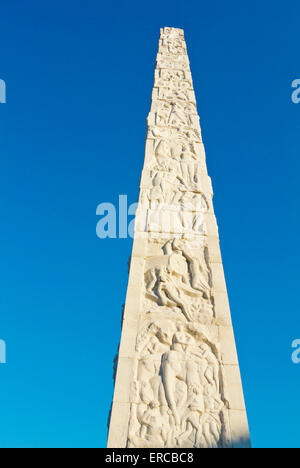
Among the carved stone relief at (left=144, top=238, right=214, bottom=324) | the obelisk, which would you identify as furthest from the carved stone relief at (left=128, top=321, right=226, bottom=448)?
the carved stone relief at (left=144, top=238, right=214, bottom=324)

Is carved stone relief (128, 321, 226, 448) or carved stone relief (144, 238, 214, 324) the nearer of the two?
carved stone relief (128, 321, 226, 448)

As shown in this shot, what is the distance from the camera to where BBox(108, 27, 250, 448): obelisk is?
4.86 meters

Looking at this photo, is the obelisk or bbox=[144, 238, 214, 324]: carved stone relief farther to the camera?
bbox=[144, 238, 214, 324]: carved stone relief

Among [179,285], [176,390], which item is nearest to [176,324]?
[179,285]

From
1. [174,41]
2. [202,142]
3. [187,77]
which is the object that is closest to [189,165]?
[202,142]

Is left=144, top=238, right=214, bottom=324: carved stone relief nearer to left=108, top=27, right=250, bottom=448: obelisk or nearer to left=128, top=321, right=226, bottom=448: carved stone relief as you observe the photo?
left=108, top=27, right=250, bottom=448: obelisk

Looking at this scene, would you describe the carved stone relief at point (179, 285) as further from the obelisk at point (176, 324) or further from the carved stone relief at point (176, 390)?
the carved stone relief at point (176, 390)

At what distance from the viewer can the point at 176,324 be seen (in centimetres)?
583

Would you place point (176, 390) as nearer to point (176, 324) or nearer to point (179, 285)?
point (176, 324)

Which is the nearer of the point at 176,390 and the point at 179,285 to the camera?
the point at 176,390

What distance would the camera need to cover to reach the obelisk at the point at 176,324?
486 centimetres

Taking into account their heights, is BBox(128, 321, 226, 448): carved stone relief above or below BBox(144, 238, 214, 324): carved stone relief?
below
